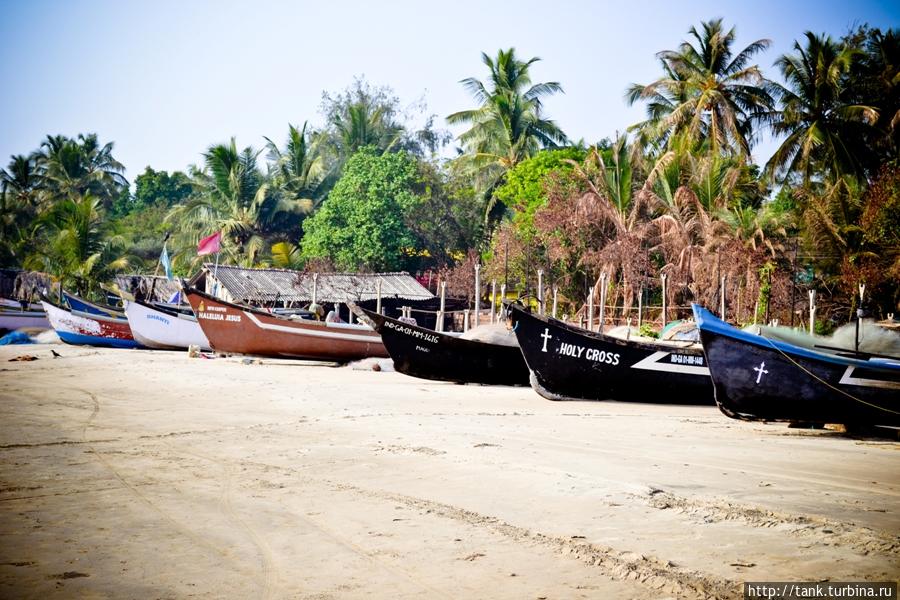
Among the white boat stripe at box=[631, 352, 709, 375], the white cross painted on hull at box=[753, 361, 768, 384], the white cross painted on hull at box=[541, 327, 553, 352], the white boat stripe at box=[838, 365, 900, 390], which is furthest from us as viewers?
the white cross painted on hull at box=[541, 327, 553, 352]

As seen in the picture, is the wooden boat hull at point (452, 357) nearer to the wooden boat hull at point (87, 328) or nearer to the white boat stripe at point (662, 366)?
the white boat stripe at point (662, 366)

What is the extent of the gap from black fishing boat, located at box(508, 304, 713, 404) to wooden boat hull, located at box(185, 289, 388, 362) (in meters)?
7.58

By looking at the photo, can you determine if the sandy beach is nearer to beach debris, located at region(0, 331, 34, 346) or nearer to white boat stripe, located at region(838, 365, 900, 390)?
white boat stripe, located at region(838, 365, 900, 390)

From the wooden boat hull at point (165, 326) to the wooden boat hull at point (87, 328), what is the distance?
1797 mm

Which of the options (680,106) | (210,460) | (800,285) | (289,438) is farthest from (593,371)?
(680,106)

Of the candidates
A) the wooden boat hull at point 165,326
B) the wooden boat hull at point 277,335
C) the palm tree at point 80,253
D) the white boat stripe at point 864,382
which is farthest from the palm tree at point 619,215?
the palm tree at point 80,253

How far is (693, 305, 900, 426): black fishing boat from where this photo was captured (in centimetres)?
961

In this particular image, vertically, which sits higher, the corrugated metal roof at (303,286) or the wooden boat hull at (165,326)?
the corrugated metal roof at (303,286)

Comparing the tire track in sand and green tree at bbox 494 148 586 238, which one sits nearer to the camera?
the tire track in sand

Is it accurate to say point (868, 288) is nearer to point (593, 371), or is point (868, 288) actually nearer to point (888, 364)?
point (593, 371)

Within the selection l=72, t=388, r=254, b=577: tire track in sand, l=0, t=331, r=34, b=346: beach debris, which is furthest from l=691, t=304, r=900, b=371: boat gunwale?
l=0, t=331, r=34, b=346: beach debris

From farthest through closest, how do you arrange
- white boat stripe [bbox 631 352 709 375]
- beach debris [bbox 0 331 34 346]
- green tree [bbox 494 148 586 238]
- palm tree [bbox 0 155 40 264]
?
palm tree [bbox 0 155 40 264] → green tree [bbox 494 148 586 238] → beach debris [bbox 0 331 34 346] → white boat stripe [bbox 631 352 709 375]

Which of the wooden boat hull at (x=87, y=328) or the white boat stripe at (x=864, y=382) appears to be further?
the wooden boat hull at (x=87, y=328)

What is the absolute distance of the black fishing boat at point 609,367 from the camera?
42.1 ft
